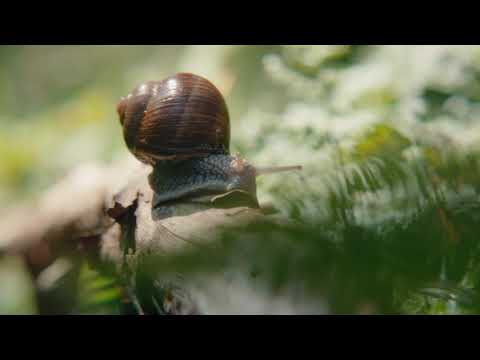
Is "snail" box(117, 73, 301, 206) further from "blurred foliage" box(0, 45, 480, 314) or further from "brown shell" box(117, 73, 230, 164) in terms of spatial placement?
"blurred foliage" box(0, 45, 480, 314)

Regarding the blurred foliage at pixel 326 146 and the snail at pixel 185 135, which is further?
the snail at pixel 185 135

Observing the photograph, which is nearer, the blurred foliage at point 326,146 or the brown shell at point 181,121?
the blurred foliage at point 326,146

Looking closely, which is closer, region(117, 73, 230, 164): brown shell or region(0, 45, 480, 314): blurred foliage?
region(0, 45, 480, 314): blurred foliage

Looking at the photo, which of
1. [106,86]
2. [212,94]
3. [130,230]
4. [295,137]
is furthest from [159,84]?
[106,86]

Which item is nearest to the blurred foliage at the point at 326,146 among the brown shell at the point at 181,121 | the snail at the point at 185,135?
the snail at the point at 185,135

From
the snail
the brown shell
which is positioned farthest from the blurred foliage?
the brown shell

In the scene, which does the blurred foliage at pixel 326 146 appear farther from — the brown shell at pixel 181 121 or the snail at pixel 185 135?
the brown shell at pixel 181 121
